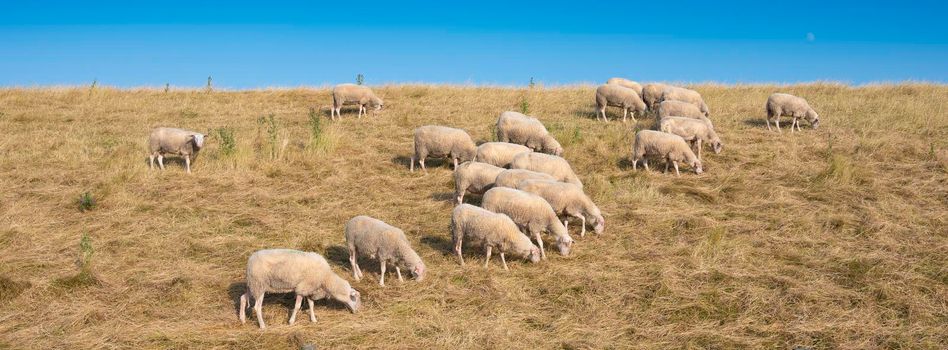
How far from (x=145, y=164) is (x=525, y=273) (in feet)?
32.3

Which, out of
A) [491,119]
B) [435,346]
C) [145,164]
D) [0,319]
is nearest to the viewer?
Result: [435,346]

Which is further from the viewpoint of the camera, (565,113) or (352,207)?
(565,113)

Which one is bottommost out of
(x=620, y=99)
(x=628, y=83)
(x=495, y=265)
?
(x=495, y=265)

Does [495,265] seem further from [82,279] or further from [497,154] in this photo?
[82,279]

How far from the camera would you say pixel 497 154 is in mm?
14156

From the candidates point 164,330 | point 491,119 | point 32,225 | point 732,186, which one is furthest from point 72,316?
point 491,119

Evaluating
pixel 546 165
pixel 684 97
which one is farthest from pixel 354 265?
pixel 684 97

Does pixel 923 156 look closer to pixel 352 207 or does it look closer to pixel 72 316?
pixel 352 207

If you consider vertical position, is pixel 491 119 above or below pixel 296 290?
above

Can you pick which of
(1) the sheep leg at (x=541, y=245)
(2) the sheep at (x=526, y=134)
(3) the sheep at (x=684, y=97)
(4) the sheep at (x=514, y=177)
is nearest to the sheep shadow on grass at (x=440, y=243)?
(1) the sheep leg at (x=541, y=245)

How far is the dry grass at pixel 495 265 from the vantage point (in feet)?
26.4

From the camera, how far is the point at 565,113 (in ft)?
74.1

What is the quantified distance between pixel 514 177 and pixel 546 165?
4.56 ft

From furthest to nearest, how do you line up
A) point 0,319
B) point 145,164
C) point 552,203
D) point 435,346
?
point 145,164 < point 552,203 < point 0,319 < point 435,346
